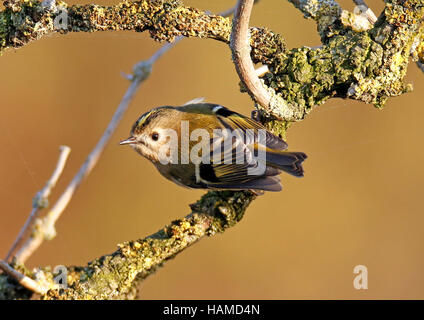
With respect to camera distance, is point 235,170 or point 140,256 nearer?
point 140,256

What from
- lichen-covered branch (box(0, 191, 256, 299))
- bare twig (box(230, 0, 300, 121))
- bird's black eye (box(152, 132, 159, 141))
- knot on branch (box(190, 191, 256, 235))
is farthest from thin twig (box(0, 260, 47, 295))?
bare twig (box(230, 0, 300, 121))

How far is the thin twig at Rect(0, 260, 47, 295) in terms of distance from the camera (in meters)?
1.30

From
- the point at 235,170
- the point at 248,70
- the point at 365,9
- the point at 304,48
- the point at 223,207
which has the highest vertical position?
the point at 365,9

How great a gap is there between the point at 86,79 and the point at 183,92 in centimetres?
50

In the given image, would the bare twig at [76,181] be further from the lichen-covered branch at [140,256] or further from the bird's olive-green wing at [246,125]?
the bird's olive-green wing at [246,125]

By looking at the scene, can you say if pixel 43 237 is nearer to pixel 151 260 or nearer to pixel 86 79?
pixel 151 260

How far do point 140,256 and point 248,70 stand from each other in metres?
0.57

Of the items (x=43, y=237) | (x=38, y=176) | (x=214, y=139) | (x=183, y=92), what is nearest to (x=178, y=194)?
(x=183, y=92)

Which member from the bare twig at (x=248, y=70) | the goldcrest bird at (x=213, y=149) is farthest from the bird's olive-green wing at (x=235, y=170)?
the bare twig at (x=248, y=70)

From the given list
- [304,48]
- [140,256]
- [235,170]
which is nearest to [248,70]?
[304,48]

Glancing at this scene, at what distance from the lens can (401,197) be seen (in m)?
2.71

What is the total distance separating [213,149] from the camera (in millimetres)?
1617

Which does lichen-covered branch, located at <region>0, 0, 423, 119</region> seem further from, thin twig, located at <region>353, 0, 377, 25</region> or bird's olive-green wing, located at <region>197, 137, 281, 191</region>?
bird's olive-green wing, located at <region>197, 137, 281, 191</region>

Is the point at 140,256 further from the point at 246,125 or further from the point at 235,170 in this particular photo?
the point at 246,125
